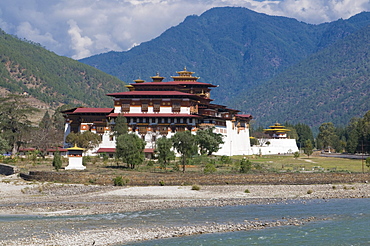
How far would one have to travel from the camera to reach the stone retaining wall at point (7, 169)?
82762mm

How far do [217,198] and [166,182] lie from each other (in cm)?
1055

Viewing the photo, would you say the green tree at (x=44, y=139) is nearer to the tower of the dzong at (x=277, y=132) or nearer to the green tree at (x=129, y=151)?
the green tree at (x=129, y=151)

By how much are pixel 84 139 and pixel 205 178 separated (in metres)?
44.3

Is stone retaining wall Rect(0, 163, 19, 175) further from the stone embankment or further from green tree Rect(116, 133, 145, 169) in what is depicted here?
the stone embankment

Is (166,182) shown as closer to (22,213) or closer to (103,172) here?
(103,172)

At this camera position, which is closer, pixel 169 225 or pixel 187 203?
pixel 169 225

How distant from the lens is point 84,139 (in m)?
110

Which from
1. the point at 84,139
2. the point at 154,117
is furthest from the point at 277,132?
the point at 84,139

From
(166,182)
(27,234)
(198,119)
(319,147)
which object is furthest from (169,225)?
(319,147)

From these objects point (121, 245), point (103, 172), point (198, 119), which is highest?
point (198, 119)

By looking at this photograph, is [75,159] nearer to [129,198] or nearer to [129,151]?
[129,151]

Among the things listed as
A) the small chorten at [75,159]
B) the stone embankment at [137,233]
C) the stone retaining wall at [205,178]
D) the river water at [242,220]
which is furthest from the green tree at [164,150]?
the stone embankment at [137,233]

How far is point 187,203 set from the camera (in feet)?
185

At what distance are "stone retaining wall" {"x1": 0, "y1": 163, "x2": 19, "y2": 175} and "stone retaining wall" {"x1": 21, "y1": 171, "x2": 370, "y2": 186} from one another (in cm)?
988
